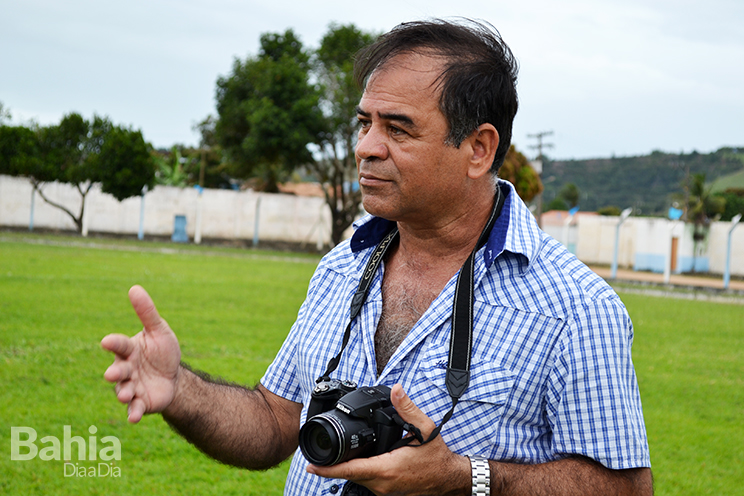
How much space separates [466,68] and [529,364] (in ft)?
2.74

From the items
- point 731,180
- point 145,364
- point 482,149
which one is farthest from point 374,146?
point 731,180

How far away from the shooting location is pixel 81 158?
32.1 metres

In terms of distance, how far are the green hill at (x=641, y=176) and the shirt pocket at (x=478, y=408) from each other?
8590cm

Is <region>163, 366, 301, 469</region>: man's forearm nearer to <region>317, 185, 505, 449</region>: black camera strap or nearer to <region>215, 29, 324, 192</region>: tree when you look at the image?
<region>317, 185, 505, 449</region>: black camera strap

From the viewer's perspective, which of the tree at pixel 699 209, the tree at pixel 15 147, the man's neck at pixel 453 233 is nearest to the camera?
the man's neck at pixel 453 233

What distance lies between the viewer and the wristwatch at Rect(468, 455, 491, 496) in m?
1.71

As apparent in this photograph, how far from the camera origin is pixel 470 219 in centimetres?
218

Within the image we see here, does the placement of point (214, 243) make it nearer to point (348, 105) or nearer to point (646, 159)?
point (348, 105)

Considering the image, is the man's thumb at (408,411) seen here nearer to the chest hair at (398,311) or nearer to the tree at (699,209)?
the chest hair at (398,311)

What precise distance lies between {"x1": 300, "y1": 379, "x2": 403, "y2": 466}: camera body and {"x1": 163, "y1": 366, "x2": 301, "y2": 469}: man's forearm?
1.62ft

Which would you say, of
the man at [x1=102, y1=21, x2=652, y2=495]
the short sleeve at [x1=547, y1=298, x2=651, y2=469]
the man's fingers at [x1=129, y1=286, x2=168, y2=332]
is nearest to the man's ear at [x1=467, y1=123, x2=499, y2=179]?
the man at [x1=102, y1=21, x2=652, y2=495]

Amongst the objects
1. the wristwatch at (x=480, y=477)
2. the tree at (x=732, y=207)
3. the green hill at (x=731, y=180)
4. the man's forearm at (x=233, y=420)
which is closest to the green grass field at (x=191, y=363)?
the man's forearm at (x=233, y=420)

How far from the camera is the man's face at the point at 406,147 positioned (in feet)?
6.56

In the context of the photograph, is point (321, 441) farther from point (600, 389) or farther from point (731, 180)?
point (731, 180)
